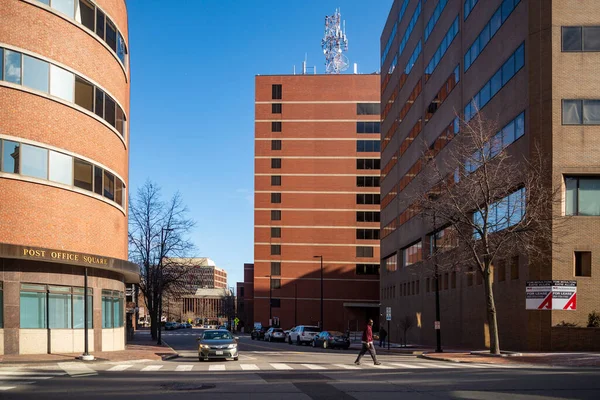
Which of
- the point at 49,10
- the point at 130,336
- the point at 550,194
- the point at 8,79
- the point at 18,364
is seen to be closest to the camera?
the point at 18,364

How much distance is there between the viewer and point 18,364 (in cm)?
2381

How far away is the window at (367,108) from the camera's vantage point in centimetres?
10144

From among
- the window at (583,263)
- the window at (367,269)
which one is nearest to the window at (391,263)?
the window at (367,269)

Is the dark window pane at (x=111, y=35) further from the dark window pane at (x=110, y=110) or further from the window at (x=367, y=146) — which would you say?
the window at (x=367, y=146)

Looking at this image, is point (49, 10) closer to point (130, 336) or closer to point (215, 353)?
point (215, 353)

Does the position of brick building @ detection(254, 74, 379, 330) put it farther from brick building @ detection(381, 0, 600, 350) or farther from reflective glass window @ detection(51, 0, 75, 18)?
reflective glass window @ detection(51, 0, 75, 18)

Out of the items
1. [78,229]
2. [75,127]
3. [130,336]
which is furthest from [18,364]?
[130,336]

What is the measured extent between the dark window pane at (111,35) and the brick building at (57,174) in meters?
0.06

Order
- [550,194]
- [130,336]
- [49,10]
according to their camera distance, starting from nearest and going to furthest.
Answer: [49,10]
[550,194]
[130,336]

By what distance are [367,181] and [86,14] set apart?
236ft

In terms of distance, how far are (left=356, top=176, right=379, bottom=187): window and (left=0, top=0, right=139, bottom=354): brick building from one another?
6756cm

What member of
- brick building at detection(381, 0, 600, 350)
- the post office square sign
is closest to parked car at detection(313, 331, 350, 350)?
brick building at detection(381, 0, 600, 350)

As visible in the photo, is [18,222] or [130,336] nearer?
[18,222]

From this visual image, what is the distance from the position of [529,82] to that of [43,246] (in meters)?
23.9
